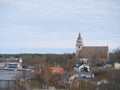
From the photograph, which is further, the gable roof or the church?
the gable roof

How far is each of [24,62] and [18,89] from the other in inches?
1710

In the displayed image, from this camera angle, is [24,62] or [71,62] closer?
[71,62]

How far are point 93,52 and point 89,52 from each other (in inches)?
23.0

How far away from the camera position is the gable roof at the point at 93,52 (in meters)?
45.3

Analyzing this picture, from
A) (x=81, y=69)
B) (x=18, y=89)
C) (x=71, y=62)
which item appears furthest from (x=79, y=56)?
(x=18, y=89)

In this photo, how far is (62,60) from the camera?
4788 cm

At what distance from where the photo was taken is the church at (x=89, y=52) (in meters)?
45.1

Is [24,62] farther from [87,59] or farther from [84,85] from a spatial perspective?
[84,85]

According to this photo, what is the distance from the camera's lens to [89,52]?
153ft

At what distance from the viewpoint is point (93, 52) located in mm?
46469

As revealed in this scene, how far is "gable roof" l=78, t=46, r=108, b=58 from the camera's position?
45344 millimetres

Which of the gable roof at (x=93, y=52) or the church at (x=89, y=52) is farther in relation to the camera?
the gable roof at (x=93, y=52)

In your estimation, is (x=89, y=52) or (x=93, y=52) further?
(x=89, y=52)

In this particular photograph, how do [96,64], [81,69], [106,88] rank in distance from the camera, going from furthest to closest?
[96,64] → [81,69] → [106,88]
